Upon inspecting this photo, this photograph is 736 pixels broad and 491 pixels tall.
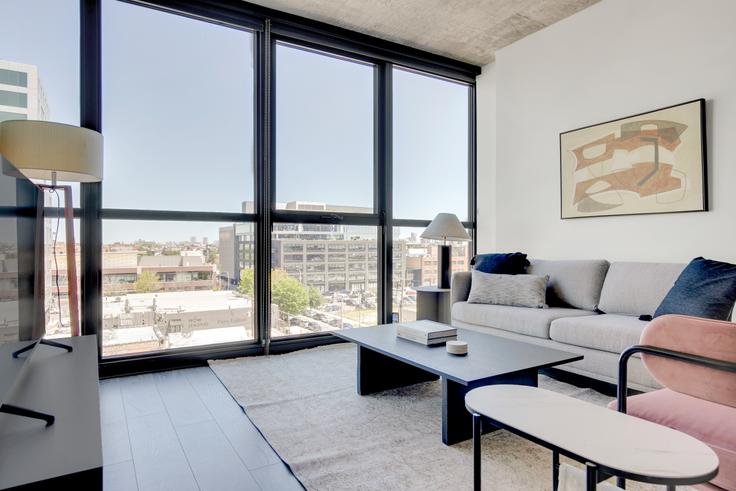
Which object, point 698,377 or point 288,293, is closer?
point 698,377

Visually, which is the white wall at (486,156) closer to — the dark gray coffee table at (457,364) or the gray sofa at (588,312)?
the gray sofa at (588,312)

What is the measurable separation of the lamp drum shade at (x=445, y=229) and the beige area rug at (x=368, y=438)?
4.74ft

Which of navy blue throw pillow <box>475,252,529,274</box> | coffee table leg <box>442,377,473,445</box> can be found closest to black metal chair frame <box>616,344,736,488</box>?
coffee table leg <box>442,377,473,445</box>

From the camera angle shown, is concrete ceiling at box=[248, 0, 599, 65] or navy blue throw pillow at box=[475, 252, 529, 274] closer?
concrete ceiling at box=[248, 0, 599, 65]

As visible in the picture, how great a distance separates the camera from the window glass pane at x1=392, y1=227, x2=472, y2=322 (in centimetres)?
443

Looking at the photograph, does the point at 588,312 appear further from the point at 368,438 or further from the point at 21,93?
the point at 21,93

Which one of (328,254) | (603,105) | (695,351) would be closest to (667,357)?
(695,351)

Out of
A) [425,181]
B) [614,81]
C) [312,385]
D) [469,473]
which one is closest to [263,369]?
[312,385]

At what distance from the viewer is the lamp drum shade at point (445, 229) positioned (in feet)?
12.7

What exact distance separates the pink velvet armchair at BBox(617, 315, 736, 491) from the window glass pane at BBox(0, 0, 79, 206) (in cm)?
346

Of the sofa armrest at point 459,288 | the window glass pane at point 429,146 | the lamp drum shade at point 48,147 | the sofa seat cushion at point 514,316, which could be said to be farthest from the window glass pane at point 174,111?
the sofa seat cushion at point 514,316

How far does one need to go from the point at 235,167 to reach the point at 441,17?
7.39 feet

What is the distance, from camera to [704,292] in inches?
89.0

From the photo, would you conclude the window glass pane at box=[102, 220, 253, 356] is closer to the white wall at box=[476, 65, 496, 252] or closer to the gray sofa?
the gray sofa
